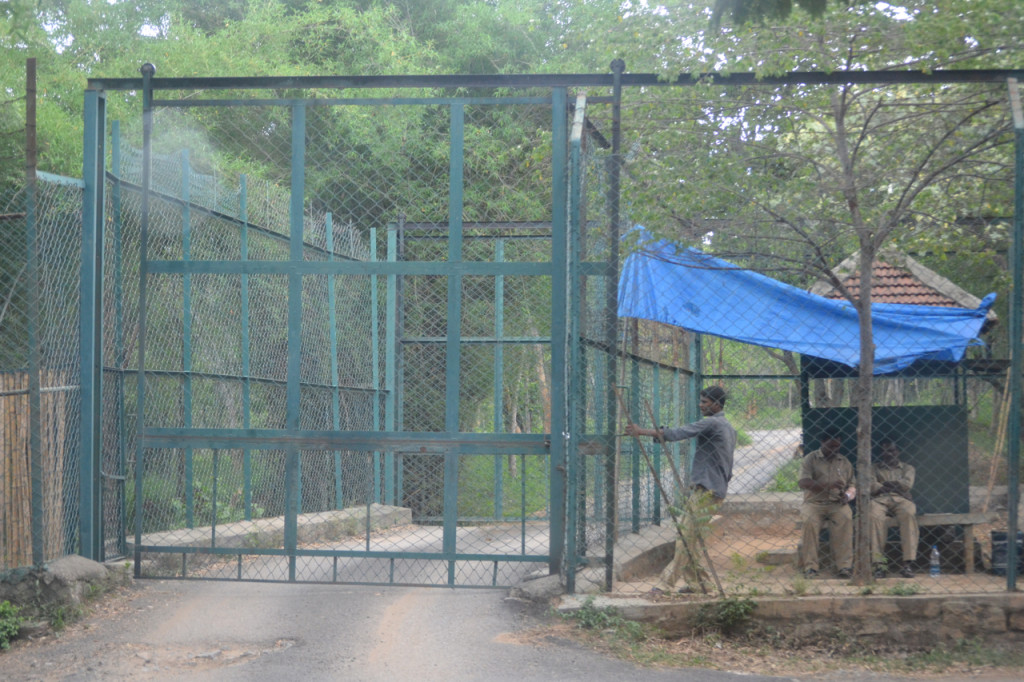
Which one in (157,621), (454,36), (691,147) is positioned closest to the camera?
(157,621)

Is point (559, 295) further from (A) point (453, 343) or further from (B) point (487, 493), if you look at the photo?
(B) point (487, 493)

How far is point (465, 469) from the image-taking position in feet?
45.4

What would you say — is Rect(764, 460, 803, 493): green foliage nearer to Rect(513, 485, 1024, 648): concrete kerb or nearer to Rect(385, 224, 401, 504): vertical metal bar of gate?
Rect(385, 224, 401, 504): vertical metal bar of gate

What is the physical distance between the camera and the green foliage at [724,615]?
6.05m

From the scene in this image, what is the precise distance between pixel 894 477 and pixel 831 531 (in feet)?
2.63

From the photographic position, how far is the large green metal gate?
6.54 meters

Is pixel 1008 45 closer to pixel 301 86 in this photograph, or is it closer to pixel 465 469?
pixel 301 86

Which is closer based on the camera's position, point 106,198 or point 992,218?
point 106,198

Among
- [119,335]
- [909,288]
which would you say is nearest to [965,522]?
[909,288]

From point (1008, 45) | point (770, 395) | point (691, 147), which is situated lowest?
point (770, 395)

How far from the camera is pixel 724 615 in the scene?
6.06 metres

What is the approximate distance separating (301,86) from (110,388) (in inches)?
98.8

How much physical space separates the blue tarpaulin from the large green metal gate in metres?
1.23

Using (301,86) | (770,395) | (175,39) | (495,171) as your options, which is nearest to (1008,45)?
(770,395)
